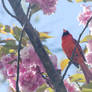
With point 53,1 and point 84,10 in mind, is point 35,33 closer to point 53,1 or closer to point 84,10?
point 53,1

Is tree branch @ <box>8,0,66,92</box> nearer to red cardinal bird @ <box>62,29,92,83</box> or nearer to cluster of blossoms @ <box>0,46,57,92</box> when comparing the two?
cluster of blossoms @ <box>0,46,57,92</box>

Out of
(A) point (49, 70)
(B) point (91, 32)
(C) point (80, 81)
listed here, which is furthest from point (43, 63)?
(B) point (91, 32)

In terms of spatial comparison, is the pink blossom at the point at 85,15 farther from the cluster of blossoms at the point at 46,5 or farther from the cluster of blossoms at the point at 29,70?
the cluster of blossoms at the point at 29,70

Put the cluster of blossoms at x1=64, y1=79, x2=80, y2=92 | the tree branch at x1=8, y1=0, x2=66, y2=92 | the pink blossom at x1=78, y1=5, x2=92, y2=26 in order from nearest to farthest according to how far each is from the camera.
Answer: the tree branch at x1=8, y1=0, x2=66, y2=92
the cluster of blossoms at x1=64, y1=79, x2=80, y2=92
the pink blossom at x1=78, y1=5, x2=92, y2=26

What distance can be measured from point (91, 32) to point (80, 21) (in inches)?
7.1

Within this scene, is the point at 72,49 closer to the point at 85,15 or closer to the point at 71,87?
the point at 85,15

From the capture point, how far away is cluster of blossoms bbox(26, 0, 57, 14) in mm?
1444

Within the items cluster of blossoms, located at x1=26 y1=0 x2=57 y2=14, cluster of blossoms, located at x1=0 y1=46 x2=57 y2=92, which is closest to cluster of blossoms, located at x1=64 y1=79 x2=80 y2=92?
cluster of blossoms, located at x1=0 y1=46 x2=57 y2=92

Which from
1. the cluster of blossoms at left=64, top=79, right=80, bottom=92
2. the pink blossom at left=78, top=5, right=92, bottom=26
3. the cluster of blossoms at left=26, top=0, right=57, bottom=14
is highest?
the cluster of blossoms at left=26, top=0, right=57, bottom=14

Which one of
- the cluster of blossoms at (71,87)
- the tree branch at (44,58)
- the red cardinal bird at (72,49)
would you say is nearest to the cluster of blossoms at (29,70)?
the tree branch at (44,58)

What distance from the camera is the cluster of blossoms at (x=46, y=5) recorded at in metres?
1.44

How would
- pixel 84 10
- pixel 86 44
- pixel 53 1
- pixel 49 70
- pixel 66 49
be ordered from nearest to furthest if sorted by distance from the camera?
pixel 49 70, pixel 53 1, pixel 86 44, pixel 84 10, pixel 66 49

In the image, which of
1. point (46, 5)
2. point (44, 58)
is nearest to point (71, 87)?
point (44, 58)

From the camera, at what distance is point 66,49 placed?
2109 millimetres
